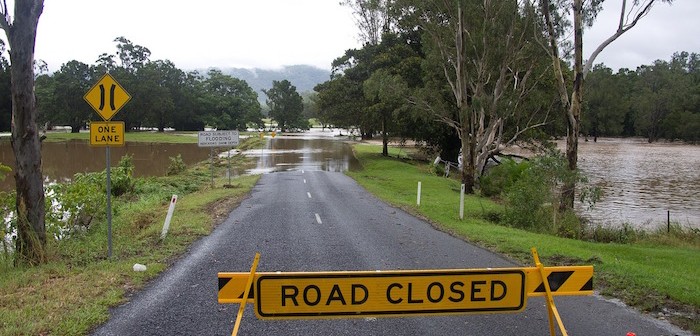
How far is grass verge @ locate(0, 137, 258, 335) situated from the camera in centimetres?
568

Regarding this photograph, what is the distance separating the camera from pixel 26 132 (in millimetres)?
8148

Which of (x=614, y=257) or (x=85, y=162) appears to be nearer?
(x=614, y=257)

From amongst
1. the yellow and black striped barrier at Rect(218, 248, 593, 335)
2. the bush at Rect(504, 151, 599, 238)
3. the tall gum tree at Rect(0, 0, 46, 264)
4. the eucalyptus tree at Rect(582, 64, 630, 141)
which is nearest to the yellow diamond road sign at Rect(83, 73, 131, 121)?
the tall gum tree at Rect(0, 0, 46, 264)

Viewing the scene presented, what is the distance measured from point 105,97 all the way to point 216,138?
1519cm

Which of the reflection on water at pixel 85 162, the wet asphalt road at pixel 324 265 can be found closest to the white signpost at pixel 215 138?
the wet asphalt road at pixel 324 265

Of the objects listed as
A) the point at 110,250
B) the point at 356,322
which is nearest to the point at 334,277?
the point at 356,322

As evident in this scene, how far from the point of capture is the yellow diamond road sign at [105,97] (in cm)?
846

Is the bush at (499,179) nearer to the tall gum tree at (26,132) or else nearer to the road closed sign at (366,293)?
the tall gum tree at (26,132)

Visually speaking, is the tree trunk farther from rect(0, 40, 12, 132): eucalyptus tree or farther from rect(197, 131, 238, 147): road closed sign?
rect(0, 40, 12, 132): eucalyptus tree

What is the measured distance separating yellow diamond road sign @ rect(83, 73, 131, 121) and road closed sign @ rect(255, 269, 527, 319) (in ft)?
18.6

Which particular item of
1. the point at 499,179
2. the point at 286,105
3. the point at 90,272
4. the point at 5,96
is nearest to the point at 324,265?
the point at 90,272

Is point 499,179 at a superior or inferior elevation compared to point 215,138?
inferior

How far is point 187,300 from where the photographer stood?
655cm

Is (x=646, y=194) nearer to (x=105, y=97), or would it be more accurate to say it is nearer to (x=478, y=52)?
(x=478, y=52)
